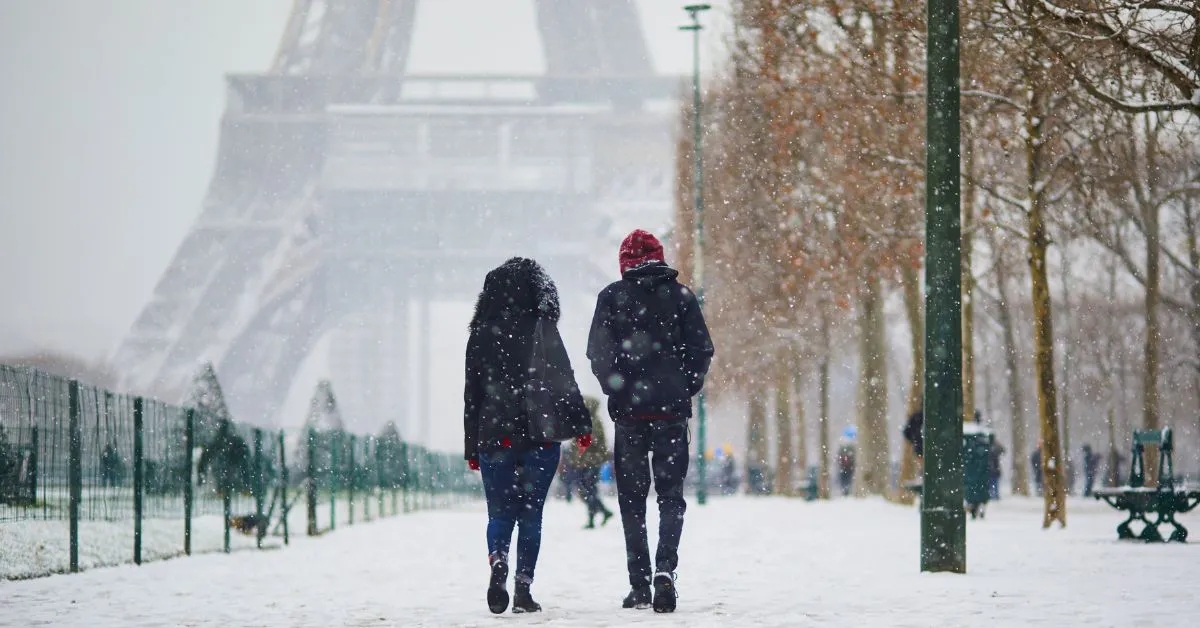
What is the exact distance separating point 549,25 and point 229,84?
49.7ft

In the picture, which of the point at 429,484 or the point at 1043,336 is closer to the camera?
the point at 1043,336

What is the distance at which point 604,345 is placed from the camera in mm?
7859

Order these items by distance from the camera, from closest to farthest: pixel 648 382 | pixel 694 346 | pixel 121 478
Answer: pixel 648 382 → pixel 694 346 → pixel 121 478

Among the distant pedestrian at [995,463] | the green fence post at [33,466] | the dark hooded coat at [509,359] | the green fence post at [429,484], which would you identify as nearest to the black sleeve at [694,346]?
the dark hooded coat at [509,359]

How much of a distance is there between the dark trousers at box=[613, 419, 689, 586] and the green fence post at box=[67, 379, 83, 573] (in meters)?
4.72

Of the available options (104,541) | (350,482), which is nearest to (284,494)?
(104,541)

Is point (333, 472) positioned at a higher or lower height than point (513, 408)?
lower

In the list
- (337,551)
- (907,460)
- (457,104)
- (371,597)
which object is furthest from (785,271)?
(457,104)

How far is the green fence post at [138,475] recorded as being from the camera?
12.5 metres

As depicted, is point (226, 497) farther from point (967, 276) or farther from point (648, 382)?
point (967, 276)

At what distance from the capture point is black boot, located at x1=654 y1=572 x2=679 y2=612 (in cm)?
777

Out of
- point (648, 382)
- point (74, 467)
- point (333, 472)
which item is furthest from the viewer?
point (333, 472)

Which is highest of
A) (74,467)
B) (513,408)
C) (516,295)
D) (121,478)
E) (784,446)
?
(516,295)

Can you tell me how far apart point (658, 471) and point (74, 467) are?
5.00 meters
